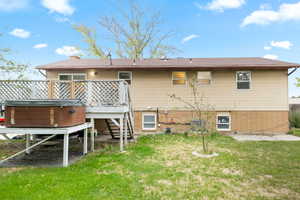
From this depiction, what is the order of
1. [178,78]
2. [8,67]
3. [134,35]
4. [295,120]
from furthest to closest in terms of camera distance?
1. [134,35]
2. [295,120]
3. [178,78]
4. [8,67]

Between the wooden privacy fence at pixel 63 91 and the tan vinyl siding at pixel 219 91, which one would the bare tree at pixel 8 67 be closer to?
the tan vinyl siding at pixel 219 91

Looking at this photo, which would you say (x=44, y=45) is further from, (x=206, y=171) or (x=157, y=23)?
(x=206, y=171)

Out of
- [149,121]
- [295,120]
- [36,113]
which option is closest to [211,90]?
[149,121]

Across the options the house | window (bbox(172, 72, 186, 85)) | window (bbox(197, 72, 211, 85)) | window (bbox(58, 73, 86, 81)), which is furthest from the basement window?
window (bbox(58, 73, 86, 81))

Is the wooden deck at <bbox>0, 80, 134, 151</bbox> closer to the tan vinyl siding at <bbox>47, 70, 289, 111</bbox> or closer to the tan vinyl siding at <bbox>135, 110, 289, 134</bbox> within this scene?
the tan vinyl siding at <bbox>47, 70, 289, 111</bbox>

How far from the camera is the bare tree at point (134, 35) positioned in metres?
20.1

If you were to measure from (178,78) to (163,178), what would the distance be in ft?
24.9

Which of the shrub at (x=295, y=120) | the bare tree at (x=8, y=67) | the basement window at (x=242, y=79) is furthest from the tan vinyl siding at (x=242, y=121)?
the bare tree at (x=8, y=67)

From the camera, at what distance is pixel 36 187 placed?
11.8ft

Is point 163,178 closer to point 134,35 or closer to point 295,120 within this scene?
point 295,120

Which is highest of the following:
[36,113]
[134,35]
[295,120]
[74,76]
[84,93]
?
[134,35]

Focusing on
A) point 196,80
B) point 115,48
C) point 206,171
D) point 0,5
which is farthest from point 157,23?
point 206,171

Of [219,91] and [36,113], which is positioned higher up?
[219,91]

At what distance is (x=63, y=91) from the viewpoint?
6.91 m
